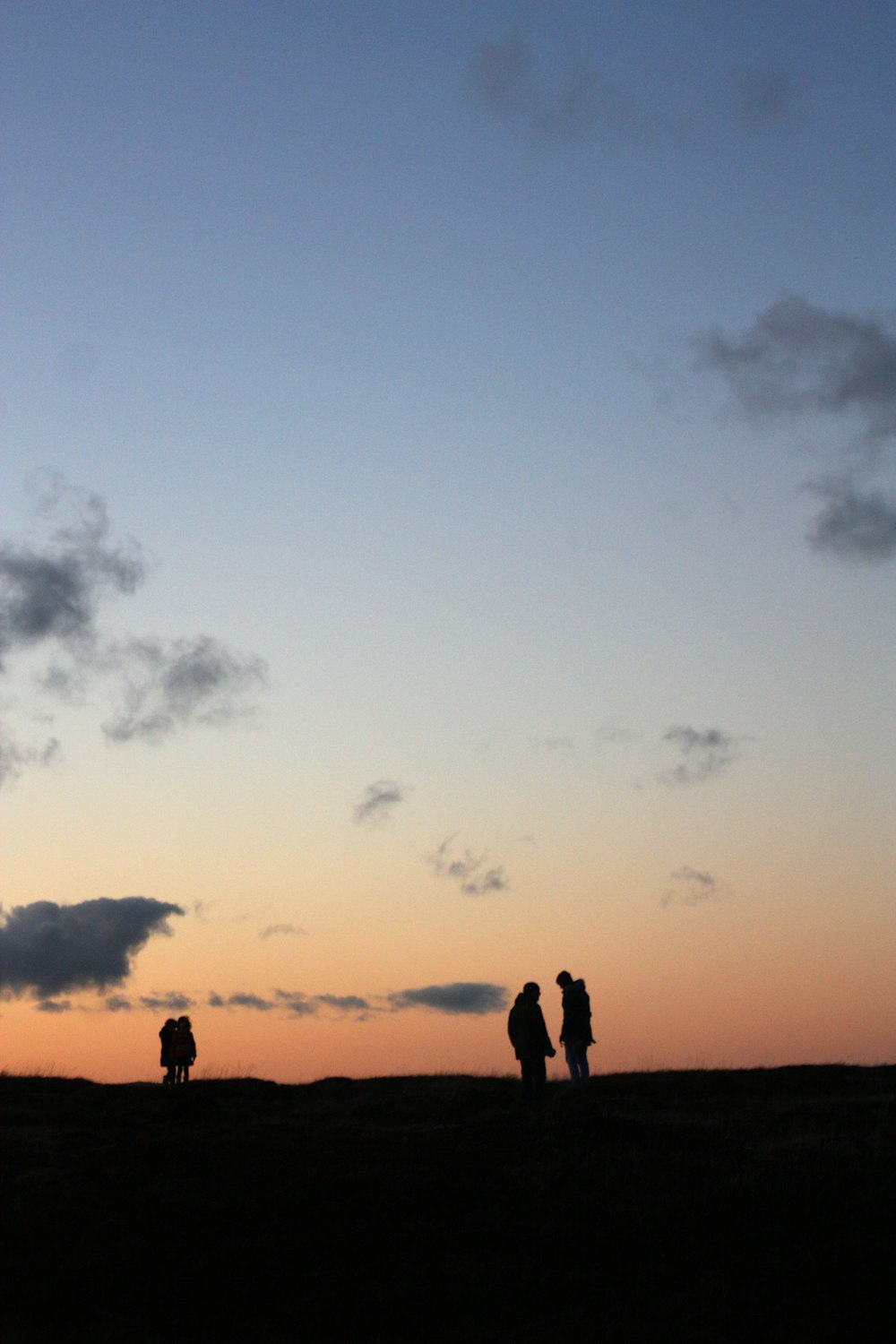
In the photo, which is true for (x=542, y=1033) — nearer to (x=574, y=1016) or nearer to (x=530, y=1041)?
(x=530, y=1041)

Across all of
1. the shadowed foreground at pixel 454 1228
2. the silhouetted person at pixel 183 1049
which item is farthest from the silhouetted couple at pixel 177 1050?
the shadowed foreground at pixel 454 1228

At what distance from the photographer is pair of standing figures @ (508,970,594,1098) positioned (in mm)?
27984

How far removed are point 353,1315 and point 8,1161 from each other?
7.55m

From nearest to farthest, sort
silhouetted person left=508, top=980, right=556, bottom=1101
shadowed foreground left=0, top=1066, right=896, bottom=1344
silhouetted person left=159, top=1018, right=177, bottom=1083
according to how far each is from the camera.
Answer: shadowed foreground left=0, top=1066, right=896, bottom=1344 < silhouetted person left=508, top=980, right=556, bottom=1101 < silhouetted person left=159, top=1018, right=177, bottom=1083

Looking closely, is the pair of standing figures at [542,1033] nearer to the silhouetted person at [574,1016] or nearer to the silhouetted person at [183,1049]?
the silhouetted person at [574,1016]

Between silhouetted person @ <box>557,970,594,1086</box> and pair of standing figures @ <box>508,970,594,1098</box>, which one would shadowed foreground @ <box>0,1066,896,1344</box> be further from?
silhouetted person @ <box>557,970,594,1086</box>

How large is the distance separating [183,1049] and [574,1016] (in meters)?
12.2

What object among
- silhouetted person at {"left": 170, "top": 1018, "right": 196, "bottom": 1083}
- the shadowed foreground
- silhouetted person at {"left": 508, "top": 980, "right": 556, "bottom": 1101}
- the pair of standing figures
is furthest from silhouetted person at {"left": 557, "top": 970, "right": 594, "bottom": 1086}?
silhouetted person at {"left": 170, "top": 1018, "right": 196, "bottom": 1083}

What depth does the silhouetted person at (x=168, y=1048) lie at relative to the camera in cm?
3594

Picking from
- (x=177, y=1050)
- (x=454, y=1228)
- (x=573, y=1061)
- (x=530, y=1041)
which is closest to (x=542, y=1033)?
(x=530, y=1041)

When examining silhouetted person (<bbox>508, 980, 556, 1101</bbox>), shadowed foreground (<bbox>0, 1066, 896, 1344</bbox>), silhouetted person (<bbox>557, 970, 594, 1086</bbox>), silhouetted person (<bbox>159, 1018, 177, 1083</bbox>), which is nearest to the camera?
shadowed foreground (<bbox>0, 1066, 896, 1344</bbox>)

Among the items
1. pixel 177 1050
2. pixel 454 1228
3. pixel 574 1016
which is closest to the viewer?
pixel 454 1228

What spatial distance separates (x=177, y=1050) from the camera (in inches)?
1417

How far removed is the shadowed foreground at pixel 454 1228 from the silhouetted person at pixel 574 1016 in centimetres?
328
